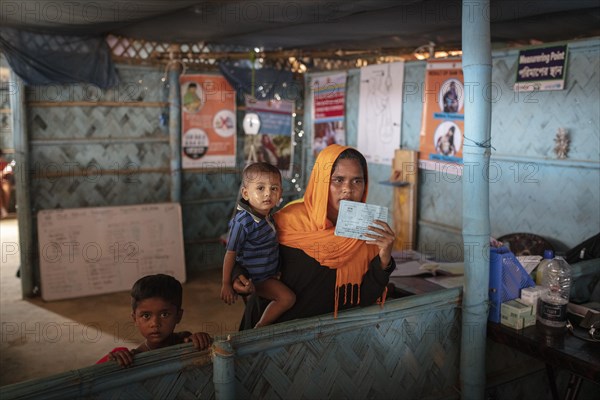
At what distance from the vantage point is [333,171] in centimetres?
195

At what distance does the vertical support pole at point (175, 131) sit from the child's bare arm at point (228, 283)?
A: 390 centimetres

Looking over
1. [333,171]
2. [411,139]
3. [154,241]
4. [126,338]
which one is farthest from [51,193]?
[333,171]

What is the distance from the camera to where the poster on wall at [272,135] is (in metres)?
6.10

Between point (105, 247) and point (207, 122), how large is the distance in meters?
1.67

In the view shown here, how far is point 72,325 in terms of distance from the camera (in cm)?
444

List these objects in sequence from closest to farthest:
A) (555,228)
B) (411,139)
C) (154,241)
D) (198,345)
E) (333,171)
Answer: (198,345) → (333,171) → (555,228) → (411,139) → (154,241)

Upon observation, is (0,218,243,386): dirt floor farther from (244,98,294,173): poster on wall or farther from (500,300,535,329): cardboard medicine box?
Result: (500,300,535,329): cardboard medicine box

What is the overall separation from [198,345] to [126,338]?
2.83m

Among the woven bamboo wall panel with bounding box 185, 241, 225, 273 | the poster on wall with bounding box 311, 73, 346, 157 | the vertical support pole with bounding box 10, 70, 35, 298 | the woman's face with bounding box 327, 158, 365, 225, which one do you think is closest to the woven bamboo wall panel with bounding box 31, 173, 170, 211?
the vertical support pole with bounding box 10, 70, 35, 298

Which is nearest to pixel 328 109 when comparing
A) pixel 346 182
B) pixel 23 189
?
pixel 23 189

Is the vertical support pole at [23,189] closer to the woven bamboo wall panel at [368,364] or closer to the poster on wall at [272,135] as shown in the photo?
the poster on wall at [272,135]

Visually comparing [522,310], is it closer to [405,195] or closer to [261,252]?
[261,252]

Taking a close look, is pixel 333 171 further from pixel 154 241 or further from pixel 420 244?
pixel 154 241

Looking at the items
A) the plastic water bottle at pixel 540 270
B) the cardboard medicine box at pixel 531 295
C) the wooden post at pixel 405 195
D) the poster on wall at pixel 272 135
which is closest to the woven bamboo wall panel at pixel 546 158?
the wooden post at pixel 405 195
